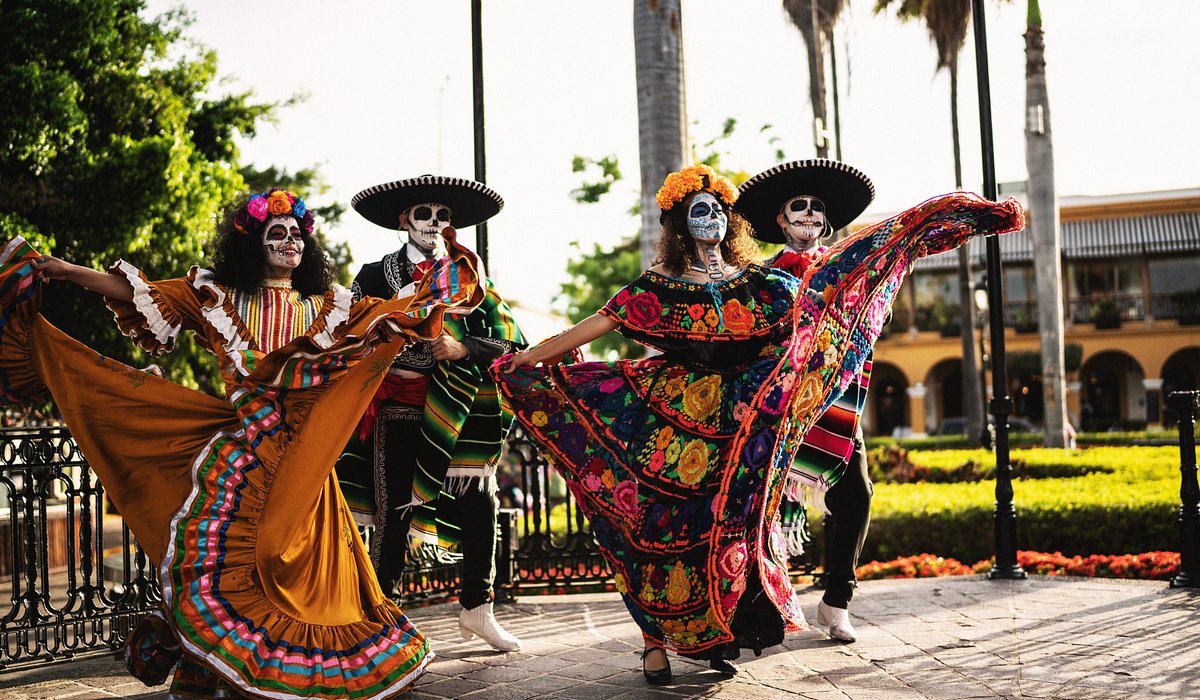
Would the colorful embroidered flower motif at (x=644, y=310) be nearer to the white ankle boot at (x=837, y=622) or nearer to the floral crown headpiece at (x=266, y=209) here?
the floral crown headpiece at (x=266, y=209)

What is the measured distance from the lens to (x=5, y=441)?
5.25m

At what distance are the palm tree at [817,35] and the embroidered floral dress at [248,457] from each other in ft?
44.3

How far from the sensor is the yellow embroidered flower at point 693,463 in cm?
440

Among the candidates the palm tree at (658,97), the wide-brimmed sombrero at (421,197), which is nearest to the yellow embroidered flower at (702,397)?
the wide-brimmed sombrero at (421,197)

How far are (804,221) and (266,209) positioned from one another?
2.58 metres

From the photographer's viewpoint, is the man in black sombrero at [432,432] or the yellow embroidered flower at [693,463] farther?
the man in black sombrero at [432,432]

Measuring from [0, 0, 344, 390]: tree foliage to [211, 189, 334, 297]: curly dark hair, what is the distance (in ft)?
22.1

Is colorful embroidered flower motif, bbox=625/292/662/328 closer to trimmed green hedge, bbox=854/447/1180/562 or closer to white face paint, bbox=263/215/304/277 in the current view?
white face paint, bbox=263/215/304/277

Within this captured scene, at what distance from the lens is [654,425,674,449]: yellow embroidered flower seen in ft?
14.7

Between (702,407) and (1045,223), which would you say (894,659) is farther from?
(1045,223)

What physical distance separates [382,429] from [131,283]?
1.33 metres

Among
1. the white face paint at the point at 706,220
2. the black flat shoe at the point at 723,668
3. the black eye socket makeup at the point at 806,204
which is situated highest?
the black eye socket makeup at the point at 806,204

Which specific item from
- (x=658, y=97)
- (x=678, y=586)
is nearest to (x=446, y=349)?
(x=678, y=586)

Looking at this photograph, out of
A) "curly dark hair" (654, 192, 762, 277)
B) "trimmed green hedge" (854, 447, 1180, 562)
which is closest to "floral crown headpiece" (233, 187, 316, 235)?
"curly dark hair" (654, 192, 762, 277)
